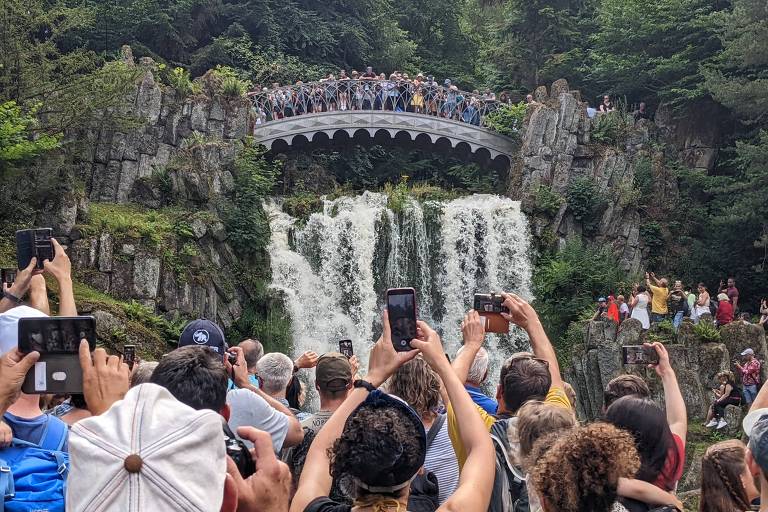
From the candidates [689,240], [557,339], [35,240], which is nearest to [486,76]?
[689,240]

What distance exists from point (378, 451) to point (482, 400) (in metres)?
2.40

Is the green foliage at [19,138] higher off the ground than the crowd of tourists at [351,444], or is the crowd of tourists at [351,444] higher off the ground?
the green foliage at [19,138]

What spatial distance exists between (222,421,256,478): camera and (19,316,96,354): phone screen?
68cm

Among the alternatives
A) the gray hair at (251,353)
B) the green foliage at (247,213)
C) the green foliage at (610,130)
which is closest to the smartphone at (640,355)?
the gray hair at (251,353)

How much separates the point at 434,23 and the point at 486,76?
368 centimetres

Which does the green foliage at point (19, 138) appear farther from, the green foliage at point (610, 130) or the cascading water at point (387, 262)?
the green foliage at point (610, 130)

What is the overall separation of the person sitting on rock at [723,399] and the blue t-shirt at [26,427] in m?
13.3

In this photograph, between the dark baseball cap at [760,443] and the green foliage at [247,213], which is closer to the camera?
the dark baseball cap at [760,443]

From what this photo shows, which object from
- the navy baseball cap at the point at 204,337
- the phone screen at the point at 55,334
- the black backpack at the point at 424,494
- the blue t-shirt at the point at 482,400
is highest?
the phone screen at the point at 55,334

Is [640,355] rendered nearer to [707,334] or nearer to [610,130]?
[707,334]

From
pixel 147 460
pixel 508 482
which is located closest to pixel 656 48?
pixel 508 482

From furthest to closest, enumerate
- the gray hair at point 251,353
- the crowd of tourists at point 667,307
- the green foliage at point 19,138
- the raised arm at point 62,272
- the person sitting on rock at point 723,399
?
the crowd of tourists at point 667,307 → the green foliage at point 19,138 → the person sitting on rock at point 723,399 → the gray hair at point 251,353 → the raised arm at point 62,272

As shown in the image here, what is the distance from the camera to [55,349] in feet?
9.83

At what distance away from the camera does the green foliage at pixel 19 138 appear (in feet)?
57.0
